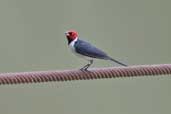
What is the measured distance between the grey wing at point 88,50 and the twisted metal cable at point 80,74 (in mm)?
275

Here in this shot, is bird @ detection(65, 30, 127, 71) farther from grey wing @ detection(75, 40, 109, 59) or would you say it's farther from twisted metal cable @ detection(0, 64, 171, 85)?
twisted metal cable @ detection(0, 64, 171, 85)

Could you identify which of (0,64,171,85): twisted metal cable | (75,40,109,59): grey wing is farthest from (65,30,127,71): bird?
(0,64,171,85): twisted metal cable

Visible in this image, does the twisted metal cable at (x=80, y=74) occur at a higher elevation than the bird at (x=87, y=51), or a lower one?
higher

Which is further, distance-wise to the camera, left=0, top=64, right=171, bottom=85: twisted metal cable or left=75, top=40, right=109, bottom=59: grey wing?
left=75, top=40, right=109, bottom=59: grey wing

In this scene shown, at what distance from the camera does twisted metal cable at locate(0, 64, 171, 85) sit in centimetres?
320

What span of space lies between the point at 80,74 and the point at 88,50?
0.33 meters

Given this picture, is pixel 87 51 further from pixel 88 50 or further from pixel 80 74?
pixel 80 74

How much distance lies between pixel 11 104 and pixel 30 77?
9.10ft

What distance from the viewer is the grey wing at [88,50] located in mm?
3629

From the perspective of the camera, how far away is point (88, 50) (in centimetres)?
367

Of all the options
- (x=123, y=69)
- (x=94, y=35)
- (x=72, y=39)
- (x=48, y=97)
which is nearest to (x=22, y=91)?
(x=48, y=97)

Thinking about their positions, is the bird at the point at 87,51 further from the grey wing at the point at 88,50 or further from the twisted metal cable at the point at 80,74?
the twisted metal cable at the point at 80,74

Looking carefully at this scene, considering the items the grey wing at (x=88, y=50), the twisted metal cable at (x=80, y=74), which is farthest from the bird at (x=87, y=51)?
the twisted metal cable at (x=80, y=74)

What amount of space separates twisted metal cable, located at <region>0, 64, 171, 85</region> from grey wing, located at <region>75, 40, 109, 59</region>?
0.90 feet
